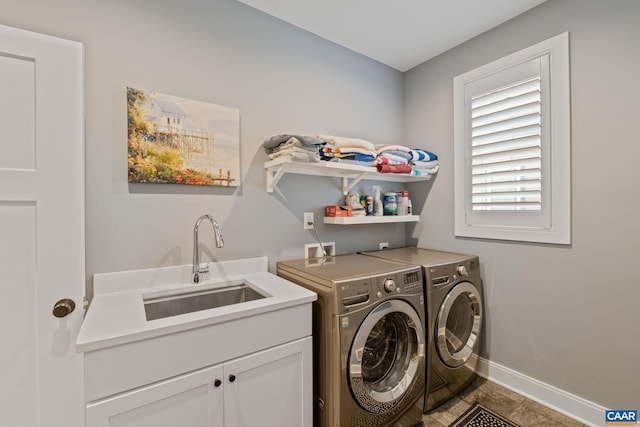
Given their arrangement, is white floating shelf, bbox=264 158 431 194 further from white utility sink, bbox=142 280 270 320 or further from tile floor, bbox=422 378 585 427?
tile floor, bbox=422 378 585 427

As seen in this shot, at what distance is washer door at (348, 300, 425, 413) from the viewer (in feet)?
5.03

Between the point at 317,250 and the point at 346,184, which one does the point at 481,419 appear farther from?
the point at 346,184

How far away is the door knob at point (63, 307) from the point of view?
117cm

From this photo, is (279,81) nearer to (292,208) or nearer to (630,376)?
→ (292,208)

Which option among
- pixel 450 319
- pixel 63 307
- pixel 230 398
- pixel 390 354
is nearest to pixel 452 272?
pixel 450 319

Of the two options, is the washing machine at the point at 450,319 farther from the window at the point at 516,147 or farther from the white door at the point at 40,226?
the white door at the point at 40,226

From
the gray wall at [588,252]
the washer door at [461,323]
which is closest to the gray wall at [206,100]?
the washer door at [461,323]

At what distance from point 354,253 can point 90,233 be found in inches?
68.4

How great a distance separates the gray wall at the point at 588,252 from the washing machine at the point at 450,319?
0.74 ft

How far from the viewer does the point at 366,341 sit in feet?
5.07

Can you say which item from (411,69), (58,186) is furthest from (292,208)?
(411,69)

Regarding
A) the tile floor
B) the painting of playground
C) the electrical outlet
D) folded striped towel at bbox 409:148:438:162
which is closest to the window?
folded striped towel at bbox 409:148:438:162

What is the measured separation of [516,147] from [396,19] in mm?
1229

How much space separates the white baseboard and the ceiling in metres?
2.51
